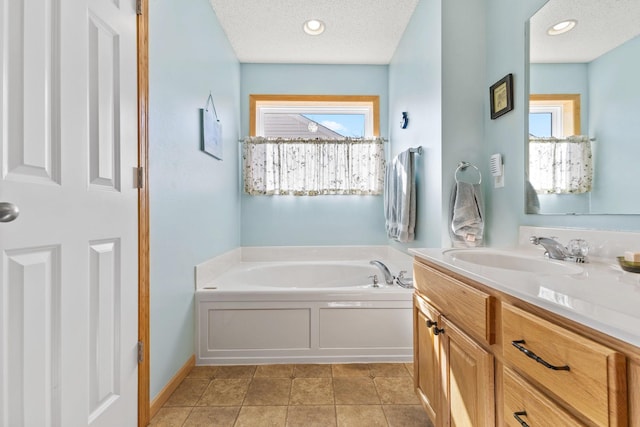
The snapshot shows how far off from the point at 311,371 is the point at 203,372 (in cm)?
69

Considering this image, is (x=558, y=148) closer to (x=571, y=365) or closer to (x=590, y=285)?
(x=590, y=285)

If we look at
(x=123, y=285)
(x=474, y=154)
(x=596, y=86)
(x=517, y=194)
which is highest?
(x=596, y=86)

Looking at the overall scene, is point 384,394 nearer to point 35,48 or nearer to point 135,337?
point 135,337

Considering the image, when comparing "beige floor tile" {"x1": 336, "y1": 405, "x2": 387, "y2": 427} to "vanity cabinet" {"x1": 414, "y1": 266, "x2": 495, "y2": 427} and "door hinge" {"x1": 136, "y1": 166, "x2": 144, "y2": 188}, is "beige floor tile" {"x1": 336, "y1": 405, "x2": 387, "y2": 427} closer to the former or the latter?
"vanity cabinet" {"x1": 414, "y1": 266, "x2": 495, "y2": 427}

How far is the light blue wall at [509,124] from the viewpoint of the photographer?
1509 mm

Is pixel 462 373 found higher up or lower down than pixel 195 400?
higher up

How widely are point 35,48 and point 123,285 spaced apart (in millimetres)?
828

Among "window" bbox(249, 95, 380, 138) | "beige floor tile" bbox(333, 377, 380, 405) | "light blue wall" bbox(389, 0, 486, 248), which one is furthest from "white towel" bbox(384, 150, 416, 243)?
"beige floor tile" bbox(333, 377, 380, 405)

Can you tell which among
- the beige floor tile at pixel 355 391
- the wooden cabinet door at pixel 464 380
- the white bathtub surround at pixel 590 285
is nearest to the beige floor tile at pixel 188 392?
the beige floor tile at pixel 355 391

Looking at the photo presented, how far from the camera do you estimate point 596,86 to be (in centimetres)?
112

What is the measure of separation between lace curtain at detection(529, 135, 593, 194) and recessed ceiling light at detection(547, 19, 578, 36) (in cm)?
46

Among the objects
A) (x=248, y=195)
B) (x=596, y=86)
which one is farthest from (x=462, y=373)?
(x=248, y=195)

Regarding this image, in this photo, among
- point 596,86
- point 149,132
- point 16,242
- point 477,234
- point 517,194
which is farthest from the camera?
point 477,234

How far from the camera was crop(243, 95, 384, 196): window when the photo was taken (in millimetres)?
2986
